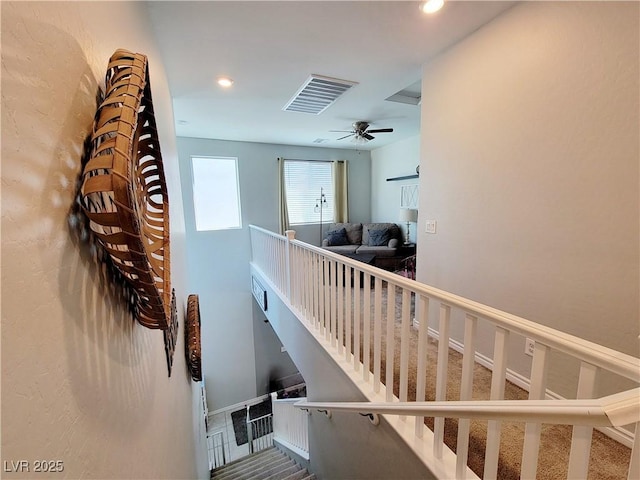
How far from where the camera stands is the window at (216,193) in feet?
16.7

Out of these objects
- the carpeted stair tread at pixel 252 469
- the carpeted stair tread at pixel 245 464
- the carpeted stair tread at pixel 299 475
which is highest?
the carpeted stair tread at pixel 299 475

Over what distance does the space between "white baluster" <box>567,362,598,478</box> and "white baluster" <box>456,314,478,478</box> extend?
0.34 meters

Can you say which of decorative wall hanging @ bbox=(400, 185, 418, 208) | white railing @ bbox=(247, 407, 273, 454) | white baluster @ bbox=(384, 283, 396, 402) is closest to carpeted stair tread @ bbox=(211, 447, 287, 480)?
white railing @ bbox=(247, 407, 273, 454)

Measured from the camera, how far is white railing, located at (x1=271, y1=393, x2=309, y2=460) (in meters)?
4.02

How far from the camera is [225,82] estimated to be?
275 cm

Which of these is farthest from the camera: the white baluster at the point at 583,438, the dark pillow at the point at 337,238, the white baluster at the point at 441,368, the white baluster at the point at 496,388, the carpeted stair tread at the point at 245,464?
the dark pillow at the point at 337,238

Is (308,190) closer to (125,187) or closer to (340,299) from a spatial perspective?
(340,299)

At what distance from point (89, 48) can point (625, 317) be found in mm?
2421

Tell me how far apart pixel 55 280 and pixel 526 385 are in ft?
7.94

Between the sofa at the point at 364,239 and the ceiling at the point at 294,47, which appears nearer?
the ceiling at the point at 294,47

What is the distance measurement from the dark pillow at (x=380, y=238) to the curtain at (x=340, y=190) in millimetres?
947

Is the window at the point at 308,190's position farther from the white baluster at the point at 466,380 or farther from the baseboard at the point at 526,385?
the white baluster at the point at 466,380

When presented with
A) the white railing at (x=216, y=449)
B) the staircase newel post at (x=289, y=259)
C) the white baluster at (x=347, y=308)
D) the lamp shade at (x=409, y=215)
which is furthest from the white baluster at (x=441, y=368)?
the white railing at (x=216, y=449)

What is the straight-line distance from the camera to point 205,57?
2.31 metres
